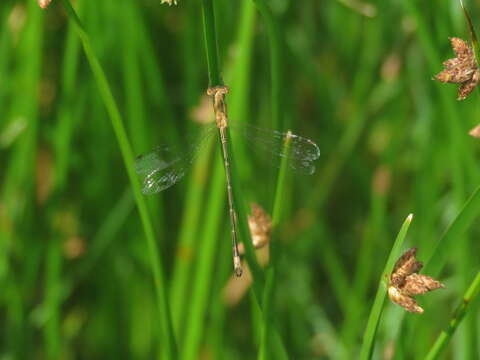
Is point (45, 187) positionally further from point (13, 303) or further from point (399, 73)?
point (399, 73)

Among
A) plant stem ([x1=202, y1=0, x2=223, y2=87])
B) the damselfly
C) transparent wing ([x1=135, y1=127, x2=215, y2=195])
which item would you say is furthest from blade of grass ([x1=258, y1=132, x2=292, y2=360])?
transparent wing ([x1=135, y1=127, x2=215, y2=195])

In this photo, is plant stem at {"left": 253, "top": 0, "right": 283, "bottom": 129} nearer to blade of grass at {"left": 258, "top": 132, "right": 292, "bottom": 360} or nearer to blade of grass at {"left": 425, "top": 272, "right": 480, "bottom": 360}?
blade of grass at {"left": 258, "top": 132, "right": 292, "bottom": 360}

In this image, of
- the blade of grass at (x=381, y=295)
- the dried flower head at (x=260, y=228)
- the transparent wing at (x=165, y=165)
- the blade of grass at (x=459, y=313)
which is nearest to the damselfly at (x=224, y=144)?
the transparent wing at (x=165, y=165)

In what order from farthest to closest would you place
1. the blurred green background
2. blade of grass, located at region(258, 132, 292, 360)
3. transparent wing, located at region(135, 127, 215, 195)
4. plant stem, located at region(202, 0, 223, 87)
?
1. the blurred green background
2. transparent wing, located at region(135, 127, 215, 195)
3. blade of grass, located at region(258, 132, 292, 360)
4. plant stem, located at region(202, 0, 223, 87)

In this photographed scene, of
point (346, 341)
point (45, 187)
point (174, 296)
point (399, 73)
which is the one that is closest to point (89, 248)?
point (45, 187)

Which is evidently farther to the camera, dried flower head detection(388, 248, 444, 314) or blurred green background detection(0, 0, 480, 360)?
blurred green background detection(0, 0, 480, 360)

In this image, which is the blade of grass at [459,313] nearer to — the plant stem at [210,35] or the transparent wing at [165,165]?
the plant stem at [210,35]
